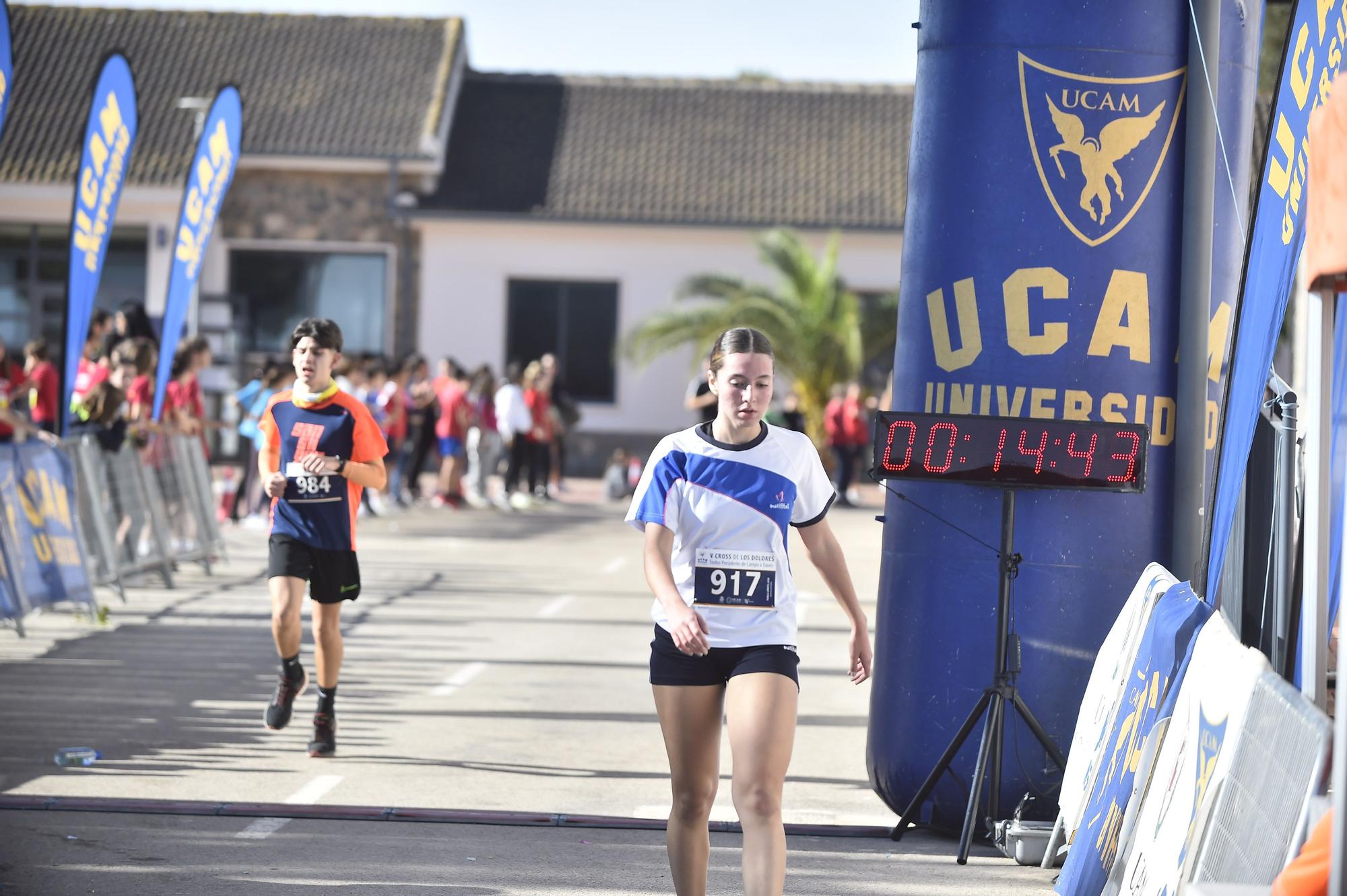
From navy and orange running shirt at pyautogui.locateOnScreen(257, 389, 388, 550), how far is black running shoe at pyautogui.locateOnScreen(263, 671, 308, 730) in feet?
2.31

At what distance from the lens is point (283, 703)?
8.10 m

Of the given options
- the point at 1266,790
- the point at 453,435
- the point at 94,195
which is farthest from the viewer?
the point at 453,435

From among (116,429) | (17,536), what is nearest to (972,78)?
(17,536)

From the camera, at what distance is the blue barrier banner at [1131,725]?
5270 mm

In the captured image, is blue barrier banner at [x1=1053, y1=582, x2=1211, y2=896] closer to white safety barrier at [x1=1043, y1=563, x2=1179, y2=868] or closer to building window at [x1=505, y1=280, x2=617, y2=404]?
white safety barrier at [x1=1043, y1=563, x2=1179, y2=868]

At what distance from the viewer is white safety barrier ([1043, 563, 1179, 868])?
19.5 feet

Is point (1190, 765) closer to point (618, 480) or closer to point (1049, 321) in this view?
point (1049, 321)

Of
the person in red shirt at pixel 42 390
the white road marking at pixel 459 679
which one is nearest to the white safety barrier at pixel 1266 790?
the white road marking at pixel 459 679

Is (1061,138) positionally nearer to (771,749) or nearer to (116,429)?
(771,749)

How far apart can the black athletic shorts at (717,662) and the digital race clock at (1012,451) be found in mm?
1785

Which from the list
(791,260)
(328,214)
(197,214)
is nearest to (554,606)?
(197,214)

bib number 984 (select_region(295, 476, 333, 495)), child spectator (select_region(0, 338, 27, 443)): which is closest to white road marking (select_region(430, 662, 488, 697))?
bib number 984 (select_region(295, 476, 333, 495))

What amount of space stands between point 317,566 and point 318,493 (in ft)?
1.09

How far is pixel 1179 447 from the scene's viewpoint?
6.93 m
